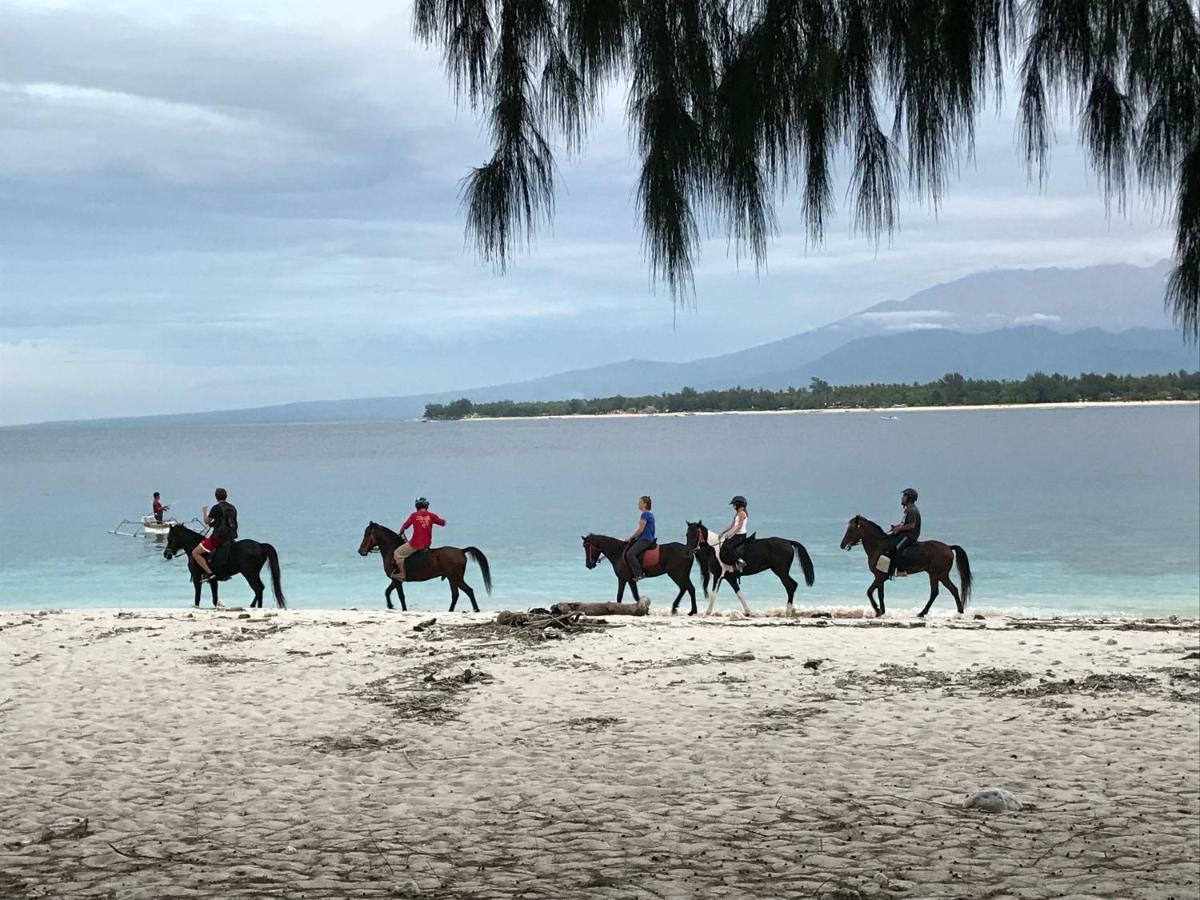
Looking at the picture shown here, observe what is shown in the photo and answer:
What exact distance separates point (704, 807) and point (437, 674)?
487 cm

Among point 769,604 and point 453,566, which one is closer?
point 453,566

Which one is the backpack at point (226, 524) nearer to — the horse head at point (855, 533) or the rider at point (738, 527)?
the rider at point (738, 527)

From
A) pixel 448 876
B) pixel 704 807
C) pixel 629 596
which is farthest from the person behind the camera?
pixel 629 596

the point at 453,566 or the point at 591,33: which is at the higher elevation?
the point at 591,33

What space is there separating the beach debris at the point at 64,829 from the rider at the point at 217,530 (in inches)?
490

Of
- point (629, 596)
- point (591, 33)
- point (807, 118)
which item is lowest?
point (629, 596)

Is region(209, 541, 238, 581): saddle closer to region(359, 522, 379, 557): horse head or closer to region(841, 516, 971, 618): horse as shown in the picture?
region(359, 522, 379, 557): horse head

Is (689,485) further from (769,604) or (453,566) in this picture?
(453,566)

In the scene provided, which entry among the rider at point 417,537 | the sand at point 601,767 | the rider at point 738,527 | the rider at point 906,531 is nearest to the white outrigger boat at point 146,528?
the rider at point 417,537

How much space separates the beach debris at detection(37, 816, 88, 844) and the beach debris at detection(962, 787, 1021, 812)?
5028mm

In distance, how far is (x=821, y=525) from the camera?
40188 millimetres

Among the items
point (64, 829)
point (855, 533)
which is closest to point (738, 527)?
point (855, 533)

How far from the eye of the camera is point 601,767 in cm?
791

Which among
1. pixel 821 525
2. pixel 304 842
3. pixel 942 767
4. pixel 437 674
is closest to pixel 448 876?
pixel 304 842
